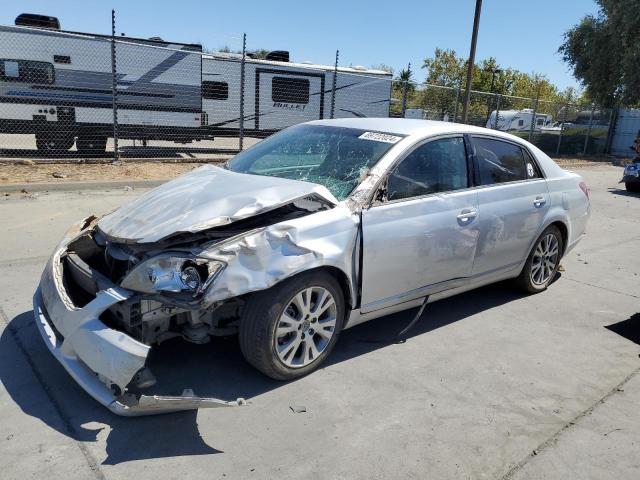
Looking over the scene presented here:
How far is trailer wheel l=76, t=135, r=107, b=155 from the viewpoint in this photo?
13.8m

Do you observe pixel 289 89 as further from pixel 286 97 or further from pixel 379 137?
pixel 379 137

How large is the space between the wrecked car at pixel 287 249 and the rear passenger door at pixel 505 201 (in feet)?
0.05

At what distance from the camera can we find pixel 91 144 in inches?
548

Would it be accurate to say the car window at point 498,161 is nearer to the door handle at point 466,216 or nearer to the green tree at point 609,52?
the door handle at point 466,216

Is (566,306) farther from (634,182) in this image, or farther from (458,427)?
(634,182)

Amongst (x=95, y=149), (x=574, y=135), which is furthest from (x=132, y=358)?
(x=574, y=135)

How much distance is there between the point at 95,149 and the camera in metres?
14.0

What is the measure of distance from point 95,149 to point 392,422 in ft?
43.0

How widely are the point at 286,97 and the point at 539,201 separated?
13900 millimetres

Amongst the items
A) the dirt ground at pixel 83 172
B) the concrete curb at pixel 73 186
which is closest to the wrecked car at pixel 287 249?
the concrete curb at pixel 73 186

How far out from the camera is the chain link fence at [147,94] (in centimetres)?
1286

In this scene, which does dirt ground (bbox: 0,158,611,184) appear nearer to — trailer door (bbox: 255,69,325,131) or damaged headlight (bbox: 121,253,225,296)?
trailer door (bbox: 255,69,325,131)

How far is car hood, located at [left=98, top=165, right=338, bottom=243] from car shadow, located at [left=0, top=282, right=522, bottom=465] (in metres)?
0.92

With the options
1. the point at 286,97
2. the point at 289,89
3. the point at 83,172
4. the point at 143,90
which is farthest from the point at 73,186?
the point at 289,89
